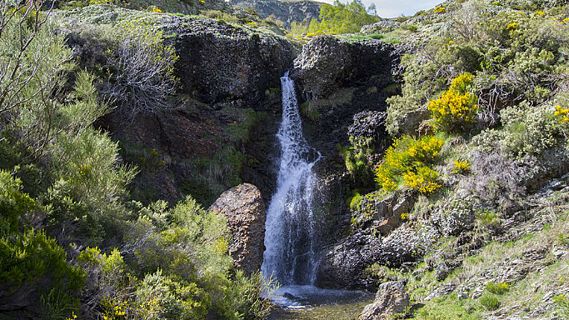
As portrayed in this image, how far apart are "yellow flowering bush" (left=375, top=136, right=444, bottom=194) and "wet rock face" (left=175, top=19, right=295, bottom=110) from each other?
804 centimetres

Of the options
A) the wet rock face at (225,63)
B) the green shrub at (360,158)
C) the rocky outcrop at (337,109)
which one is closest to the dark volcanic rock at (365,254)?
the rocky outcrop at (337,109)

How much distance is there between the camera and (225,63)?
20344 mm

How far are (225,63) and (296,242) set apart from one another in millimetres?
9482

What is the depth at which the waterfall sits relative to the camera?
50.5ft

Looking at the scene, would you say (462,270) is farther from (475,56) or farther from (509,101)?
(475,56)

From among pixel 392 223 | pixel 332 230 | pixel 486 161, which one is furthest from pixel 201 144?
pixel 486 161

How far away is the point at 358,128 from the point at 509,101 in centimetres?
598

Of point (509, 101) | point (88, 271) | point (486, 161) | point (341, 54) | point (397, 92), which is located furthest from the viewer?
point (341, 54)

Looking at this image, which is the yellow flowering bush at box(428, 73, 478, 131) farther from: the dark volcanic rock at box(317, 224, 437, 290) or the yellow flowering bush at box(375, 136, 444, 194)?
the dark volcanic rock at box(317, 224, 437, 290)

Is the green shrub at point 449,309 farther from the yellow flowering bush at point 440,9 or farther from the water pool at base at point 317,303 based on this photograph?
the yellow flowering bush at point 440,9

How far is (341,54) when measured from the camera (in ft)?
68.7

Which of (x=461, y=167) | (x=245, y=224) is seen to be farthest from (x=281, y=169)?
(x=461, y=167)

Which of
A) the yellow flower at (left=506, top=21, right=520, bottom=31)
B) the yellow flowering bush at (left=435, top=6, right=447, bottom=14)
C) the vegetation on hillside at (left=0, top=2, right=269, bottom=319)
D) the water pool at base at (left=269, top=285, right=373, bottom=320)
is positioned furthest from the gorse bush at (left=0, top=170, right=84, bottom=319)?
the yellow flowering bush at (left=435, top=6, right=447, bottom=14)

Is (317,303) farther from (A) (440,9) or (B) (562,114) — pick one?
(A) (440,9)
